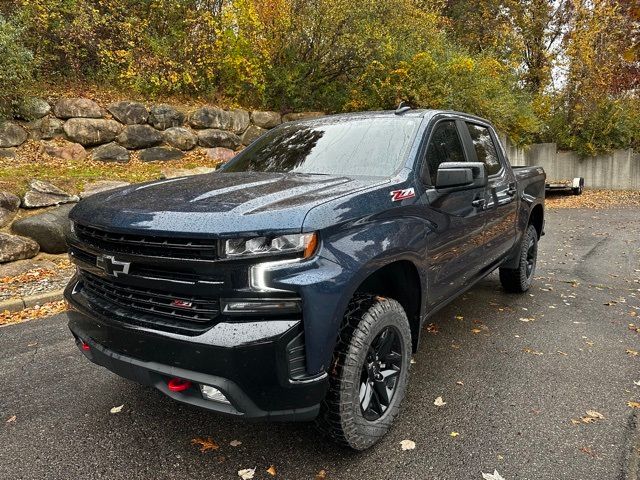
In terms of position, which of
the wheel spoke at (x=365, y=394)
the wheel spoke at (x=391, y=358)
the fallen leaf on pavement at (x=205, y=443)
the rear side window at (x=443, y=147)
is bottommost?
the fallen leaf on pavement at (x=205, y=443)

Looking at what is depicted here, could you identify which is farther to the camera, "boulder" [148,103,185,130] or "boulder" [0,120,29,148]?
"boulder" [148,103,185,130]

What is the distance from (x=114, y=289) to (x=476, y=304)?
3857mm

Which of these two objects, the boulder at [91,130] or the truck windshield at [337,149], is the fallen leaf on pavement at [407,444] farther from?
the boulder at [91,130]

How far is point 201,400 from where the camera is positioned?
208cm

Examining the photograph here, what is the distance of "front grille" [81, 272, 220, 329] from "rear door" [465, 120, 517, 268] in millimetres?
2524

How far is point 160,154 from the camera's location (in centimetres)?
964

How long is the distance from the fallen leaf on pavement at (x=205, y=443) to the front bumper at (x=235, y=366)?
0.61 m

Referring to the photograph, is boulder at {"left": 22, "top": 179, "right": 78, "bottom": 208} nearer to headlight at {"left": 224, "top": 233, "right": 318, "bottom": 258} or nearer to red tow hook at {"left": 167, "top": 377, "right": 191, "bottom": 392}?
red tow hook at {"left": 167, "top": 377, "right": 191, "bottom": 392}

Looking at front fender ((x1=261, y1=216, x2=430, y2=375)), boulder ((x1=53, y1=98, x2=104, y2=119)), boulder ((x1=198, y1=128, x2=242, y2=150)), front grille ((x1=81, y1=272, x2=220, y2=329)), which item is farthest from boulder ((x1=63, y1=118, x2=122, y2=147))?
front fender ((x1=261, y1=216, x2=430, y2=375))

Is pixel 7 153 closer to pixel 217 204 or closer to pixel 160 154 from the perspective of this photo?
pixel 160 154

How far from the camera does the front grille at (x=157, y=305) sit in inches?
80.0

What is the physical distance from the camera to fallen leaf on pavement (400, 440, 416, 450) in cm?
257

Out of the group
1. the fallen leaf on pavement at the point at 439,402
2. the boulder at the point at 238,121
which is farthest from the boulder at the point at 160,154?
the fallen leaf on pavement at the point at 439,402

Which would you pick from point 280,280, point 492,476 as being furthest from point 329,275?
point 492,476
